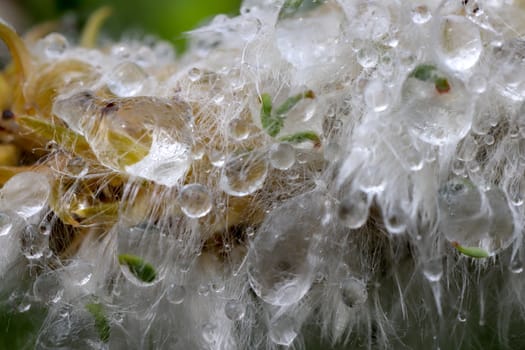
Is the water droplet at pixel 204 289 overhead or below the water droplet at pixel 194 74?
below

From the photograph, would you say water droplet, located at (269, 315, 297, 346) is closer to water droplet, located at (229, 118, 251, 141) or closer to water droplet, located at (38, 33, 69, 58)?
water droplet, located at (229, 118, 251, 141)

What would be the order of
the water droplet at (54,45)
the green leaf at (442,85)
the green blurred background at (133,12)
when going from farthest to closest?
the green blurred background at (133,12) → the water droplet at (54,45) → the green leaf at (442,85)

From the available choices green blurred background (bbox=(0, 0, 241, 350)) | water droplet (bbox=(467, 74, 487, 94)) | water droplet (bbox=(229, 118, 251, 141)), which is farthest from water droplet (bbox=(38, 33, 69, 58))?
green blurred background (bbox=(0, 0, 241, 350))

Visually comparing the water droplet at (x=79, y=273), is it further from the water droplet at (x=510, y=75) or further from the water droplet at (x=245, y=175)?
the water droplet at (x=510, y=75)

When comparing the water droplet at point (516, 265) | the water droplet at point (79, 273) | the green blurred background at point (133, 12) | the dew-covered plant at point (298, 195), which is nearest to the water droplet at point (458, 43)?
the dew-covered plant at point (298, 195)

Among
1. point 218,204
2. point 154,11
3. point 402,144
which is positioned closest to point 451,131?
point 402,144

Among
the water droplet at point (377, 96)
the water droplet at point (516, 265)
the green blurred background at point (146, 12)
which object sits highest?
the water droplet at point (377, 96)

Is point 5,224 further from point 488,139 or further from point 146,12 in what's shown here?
point 146,12

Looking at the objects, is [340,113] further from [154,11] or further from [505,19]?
[154,11]
